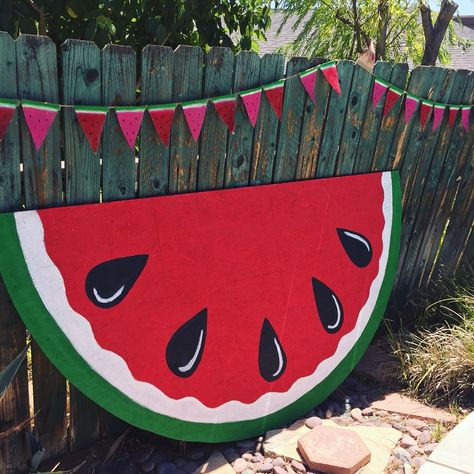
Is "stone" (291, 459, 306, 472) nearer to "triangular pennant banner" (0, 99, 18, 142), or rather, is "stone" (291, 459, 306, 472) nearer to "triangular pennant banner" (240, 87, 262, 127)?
"triangular pennant banner" (240, 87, 262, 127)

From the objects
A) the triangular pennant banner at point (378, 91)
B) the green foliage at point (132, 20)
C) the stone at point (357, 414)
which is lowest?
the stone at point (357, 414)

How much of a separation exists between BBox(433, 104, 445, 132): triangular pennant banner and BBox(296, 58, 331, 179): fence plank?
0.92 meters

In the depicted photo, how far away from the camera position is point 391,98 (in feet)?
10.3

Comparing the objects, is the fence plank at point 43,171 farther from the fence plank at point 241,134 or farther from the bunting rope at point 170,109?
the fence plank at point 241,134

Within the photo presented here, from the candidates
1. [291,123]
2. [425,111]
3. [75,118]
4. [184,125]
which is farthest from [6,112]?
[425,111]

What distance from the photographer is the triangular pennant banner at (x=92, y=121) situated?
2033 millimetres

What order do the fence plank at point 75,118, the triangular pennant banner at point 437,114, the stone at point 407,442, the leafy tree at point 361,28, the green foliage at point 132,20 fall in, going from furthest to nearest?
the leafy tree at point 361,28 < the triangular pennant banner at point 437,114 < the stone at point 407,442 < the green foliage at point 132,20 < the fence plank at point 75,118

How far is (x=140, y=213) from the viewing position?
2.34m

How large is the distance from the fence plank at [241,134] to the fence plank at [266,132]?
0.03 m

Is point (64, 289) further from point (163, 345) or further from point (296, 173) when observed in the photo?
point (296, 173)

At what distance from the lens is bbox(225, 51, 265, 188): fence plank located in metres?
2.46

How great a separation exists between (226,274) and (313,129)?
92 cm

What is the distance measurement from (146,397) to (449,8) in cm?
463

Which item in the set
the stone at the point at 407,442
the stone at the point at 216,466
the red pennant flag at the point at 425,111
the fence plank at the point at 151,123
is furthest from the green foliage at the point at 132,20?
the stone at the point at 407,442
